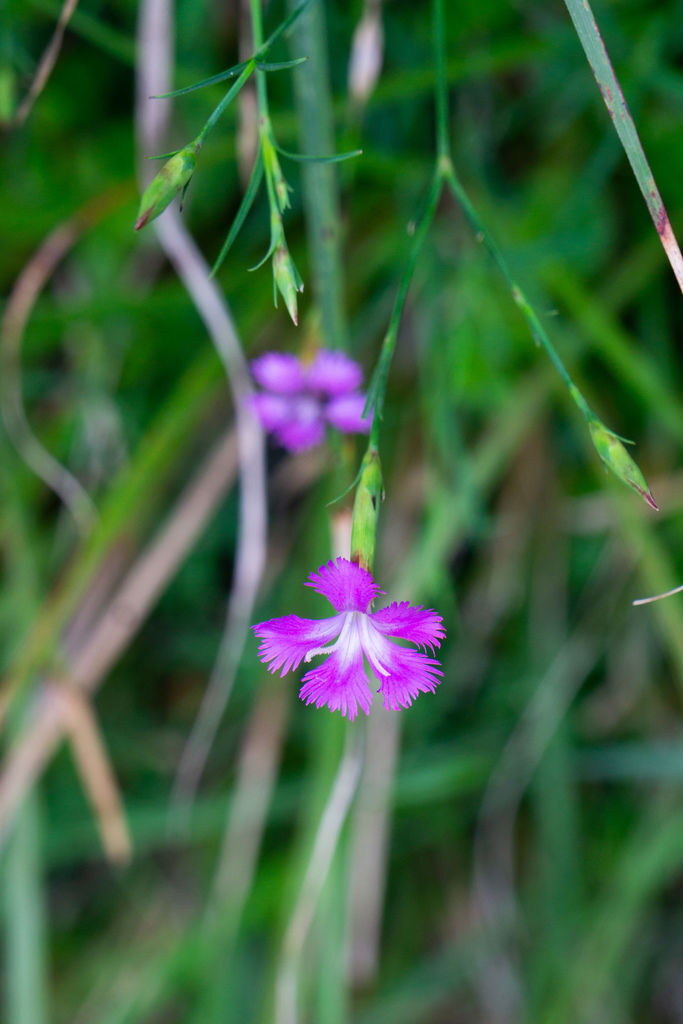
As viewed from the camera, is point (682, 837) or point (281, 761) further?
point (281, 761)

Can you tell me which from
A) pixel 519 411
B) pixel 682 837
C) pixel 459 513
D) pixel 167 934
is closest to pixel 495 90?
pixel 519 411

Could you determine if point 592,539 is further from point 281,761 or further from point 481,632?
point 281,761

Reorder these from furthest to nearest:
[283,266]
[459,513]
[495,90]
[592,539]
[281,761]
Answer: [281,761] < [592,539] < [495,90] < [459,513] < [283,266]

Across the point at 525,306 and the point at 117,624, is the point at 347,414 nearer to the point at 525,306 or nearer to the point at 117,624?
the point at 525,306

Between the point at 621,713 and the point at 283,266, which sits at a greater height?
the point at 283,266

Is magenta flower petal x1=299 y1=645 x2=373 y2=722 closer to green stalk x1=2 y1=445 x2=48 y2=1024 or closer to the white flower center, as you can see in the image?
the white flower center

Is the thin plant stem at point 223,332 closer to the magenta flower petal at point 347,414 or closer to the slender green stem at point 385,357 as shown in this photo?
the magenta flower petal at point 347,414
